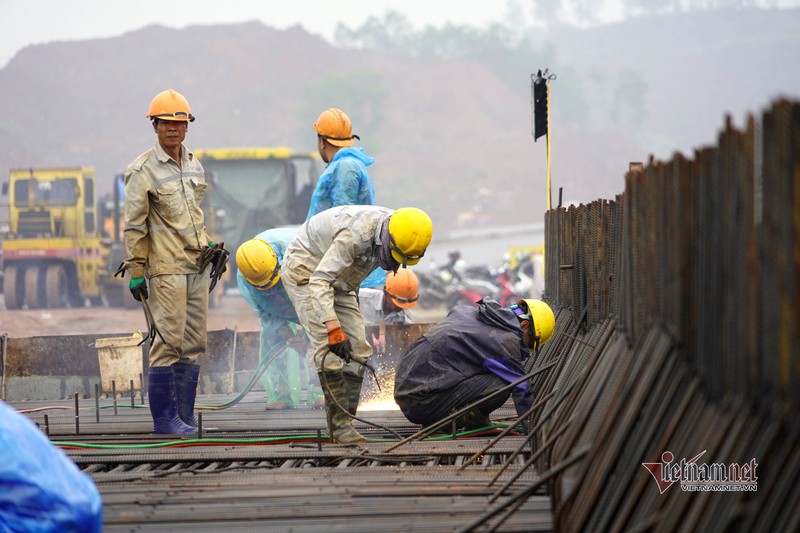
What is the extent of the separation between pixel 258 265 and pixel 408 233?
190cm

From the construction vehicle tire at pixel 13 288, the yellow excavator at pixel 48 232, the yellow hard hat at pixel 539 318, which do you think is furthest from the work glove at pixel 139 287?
the construction vehicle tire at pixel 13 288

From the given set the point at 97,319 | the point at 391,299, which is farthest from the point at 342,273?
the point at 97,319

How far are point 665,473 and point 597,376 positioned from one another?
131cm

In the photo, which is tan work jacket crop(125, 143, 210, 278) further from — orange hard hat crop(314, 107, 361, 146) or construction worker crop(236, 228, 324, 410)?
orange hard hat crop(314, 107, 361, 146)

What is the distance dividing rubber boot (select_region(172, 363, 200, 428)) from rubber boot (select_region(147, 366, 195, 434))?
14 centimetres

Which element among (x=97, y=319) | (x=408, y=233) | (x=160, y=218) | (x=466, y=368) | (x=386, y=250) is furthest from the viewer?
(x=97, y=319)

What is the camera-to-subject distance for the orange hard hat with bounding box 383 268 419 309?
935 cm

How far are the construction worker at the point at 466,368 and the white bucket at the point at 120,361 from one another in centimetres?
345

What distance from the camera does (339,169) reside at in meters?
8.04

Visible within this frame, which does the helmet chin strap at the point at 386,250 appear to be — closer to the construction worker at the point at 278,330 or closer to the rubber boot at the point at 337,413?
the rubber boot at the point at 337,413

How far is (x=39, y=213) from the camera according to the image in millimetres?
23531

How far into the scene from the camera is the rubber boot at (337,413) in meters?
6.36

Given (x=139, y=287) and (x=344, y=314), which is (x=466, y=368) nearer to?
(x=344, y=314)

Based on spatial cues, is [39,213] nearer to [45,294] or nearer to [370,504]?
[45,294]
